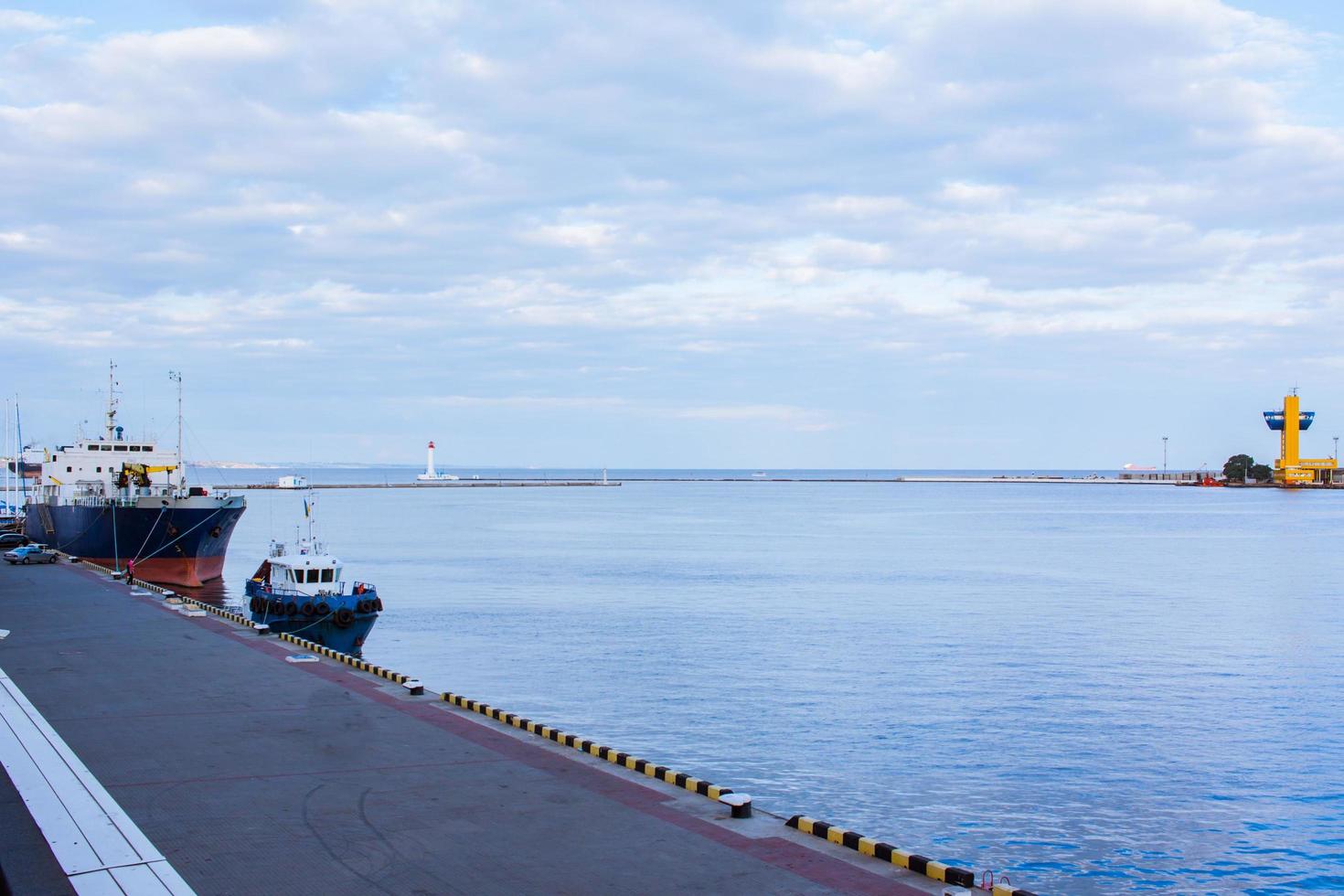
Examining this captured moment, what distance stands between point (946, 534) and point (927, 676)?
76753 millimetres

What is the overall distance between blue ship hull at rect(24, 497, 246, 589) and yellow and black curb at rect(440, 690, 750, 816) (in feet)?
145

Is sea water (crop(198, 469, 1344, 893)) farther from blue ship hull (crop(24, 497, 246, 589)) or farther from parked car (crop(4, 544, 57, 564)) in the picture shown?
parked car (crop(4, 544, 57, 564))

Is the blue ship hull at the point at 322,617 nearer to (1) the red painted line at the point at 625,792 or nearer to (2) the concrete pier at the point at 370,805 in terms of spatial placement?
(1) the red painted line at the point at 625,792

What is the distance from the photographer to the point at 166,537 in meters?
63.5

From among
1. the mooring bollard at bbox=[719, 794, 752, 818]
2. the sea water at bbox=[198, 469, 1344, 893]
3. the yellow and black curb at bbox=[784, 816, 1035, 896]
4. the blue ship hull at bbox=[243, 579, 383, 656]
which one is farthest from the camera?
the blue ship hull at bbox=[243, 579, 383, 656]

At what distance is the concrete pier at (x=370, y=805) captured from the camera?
1316 centimetres

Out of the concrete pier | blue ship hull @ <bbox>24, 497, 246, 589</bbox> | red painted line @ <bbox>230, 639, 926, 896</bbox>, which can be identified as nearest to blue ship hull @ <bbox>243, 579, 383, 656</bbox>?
the concrete pier

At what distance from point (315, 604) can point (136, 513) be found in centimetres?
2694

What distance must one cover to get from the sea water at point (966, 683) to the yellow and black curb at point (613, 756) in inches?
159

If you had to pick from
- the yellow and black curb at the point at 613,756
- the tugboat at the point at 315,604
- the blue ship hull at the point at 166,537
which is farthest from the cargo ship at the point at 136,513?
the yellow and black curb at the point at 613,756

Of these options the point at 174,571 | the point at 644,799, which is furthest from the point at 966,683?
the point at 174,571

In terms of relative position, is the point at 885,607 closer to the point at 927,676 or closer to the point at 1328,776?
the point at 927,676

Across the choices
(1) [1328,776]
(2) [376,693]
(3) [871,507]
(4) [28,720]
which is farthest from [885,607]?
(3) [871,507]

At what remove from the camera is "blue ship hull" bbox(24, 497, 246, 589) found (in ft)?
207
